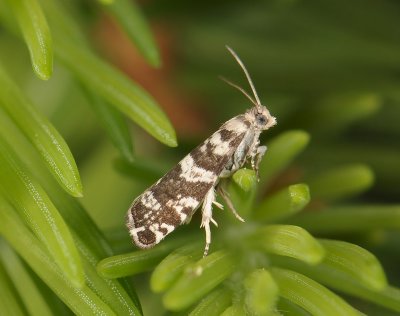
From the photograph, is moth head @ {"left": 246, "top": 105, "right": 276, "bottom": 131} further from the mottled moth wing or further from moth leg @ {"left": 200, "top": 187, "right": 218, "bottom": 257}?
moth leg @ {"left": 200, "top": 187, "right": 218, "bottom": 257}

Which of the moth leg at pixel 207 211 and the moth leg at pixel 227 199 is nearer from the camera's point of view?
the moth leg at pixel 227 199

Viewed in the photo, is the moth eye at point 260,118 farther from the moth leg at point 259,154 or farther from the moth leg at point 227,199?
the moth leg at point 227,199

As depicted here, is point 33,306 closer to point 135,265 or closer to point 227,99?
point 135,265

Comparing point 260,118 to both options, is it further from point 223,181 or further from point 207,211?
point 207,211

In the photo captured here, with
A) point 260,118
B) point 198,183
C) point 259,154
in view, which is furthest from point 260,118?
point 198,183

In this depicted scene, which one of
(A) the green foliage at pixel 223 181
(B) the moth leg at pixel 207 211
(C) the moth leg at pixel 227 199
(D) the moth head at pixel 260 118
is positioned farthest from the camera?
(D) the moth head at pixel 260 118

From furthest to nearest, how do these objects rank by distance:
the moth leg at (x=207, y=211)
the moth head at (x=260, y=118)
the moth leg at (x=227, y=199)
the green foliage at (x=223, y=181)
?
1. the moth head at (x=260, y=118)
2. the moth leg at (x=207, y=211)
3. the moth leg at (x=227, y=199)
4. the green foliage at (x=223, y=181)

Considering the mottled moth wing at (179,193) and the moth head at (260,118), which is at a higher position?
the mottled moth wing at (179,193)

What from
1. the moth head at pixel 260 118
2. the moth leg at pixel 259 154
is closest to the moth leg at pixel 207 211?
the moth leg at pixel 259 154
